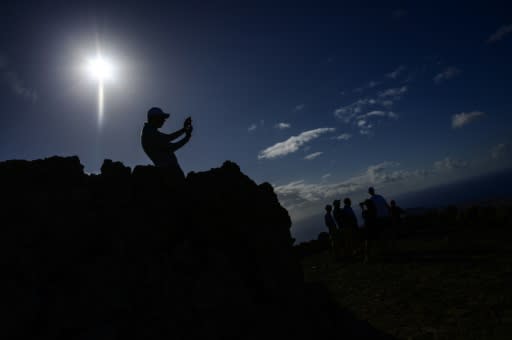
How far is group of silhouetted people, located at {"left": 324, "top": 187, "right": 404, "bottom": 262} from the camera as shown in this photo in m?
14.0

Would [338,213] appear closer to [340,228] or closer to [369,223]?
[340,228]

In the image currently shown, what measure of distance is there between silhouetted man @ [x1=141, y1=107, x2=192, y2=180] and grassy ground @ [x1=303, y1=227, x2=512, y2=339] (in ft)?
21.0

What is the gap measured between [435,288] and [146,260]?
8430 mm

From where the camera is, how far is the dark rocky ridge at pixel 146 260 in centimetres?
427

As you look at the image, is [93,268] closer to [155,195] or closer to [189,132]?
[155,195]

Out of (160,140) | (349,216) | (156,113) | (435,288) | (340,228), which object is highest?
(156,113)

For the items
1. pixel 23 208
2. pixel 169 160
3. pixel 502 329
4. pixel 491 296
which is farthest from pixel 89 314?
pixel 491 296

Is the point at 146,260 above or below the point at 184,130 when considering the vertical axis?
Result: below

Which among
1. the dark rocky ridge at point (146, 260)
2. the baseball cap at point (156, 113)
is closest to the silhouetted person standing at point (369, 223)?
the dark rocky ridge at point (146, 260)

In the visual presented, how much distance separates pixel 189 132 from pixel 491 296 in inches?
340

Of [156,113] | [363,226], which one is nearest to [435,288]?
[363,226]

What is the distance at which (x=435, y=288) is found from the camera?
889 cm

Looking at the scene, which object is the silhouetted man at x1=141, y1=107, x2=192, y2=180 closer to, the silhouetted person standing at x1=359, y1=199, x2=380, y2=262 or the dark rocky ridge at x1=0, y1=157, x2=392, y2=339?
the dark rocky ridge at x1=0, y1=157, x2=392, y2=339

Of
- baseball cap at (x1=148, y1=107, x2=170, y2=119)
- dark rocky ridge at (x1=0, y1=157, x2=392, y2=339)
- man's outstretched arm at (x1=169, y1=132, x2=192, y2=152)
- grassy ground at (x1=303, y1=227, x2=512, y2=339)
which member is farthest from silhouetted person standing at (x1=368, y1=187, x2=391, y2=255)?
baseball cap at (x1=148, y1=107, x2=170, y2=119)
